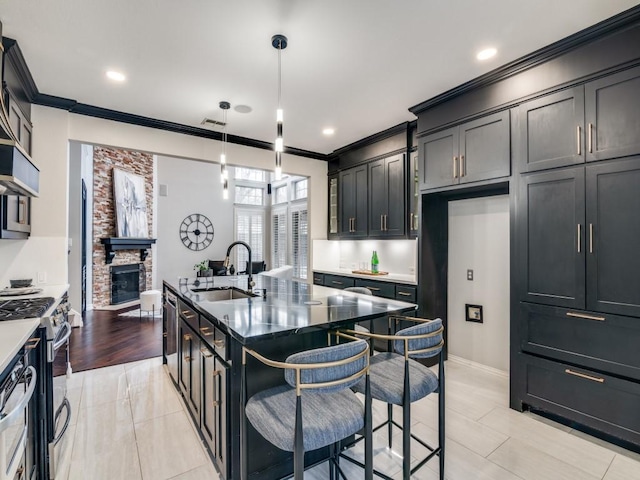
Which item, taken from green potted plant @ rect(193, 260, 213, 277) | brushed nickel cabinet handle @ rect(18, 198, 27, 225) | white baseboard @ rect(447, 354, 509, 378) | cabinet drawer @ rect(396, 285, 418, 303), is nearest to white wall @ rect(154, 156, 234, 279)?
green potted plant @ rect(193, 260, 213, 277)

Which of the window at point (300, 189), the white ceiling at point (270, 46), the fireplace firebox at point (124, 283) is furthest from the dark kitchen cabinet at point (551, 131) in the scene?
the fireplace firebox at point (124, 283)

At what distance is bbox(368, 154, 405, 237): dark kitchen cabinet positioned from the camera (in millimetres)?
4160

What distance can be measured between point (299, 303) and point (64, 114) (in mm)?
3291

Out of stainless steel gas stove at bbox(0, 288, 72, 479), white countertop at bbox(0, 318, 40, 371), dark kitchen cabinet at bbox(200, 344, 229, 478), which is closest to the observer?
white countertop at bbox(0, 318, 40, 371)

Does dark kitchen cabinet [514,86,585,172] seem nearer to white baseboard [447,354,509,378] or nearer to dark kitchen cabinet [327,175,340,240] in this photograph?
white baseboard [447,354,509,378]

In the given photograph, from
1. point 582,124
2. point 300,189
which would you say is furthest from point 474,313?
point 300,189

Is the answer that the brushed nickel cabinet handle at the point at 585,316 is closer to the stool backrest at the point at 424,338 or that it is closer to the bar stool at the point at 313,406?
the stool backrest at the point at 424,338

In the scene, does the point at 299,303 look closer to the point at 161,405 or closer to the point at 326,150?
the point at 161,405

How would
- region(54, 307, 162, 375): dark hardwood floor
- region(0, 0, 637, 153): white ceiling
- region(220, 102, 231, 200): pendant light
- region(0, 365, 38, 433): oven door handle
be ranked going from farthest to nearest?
1. region(54, 307, 162, 375): dark hardwood floor
2. region(220, 102, 231, 200): pendant light
3. region(0, 0, 637, 153): white ceiling
4. region(0, 365, 38, 433): oven door handle

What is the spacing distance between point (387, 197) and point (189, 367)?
309cm

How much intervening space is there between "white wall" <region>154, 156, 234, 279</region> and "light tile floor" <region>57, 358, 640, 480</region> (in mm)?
6036

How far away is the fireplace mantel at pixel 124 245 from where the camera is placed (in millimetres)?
6809

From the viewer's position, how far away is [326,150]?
527 centimetres

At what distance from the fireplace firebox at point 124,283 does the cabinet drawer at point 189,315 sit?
5.28 m
